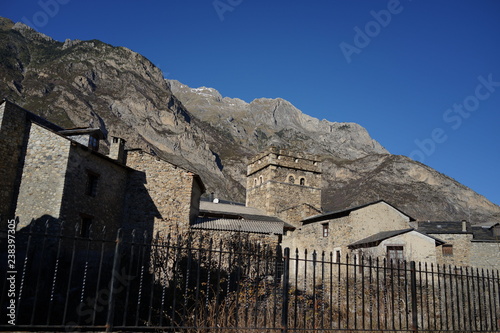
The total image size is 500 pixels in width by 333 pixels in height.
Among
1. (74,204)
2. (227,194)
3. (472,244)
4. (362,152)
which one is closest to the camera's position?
(74,204)

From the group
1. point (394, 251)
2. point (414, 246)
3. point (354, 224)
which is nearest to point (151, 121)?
point (354, 224)

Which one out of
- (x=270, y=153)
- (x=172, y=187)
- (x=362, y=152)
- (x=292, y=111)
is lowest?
(x=172, y=187)

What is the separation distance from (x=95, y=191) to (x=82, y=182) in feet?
3.55

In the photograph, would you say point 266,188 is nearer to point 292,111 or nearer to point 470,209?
point 470,209

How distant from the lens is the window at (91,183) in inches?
686

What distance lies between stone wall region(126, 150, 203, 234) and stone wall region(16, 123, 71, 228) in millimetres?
4919

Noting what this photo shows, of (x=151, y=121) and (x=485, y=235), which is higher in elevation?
(x=151, y=121)

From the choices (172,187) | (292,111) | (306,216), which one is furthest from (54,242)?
(292,111)

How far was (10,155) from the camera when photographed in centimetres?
1573

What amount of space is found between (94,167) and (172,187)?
4281mm

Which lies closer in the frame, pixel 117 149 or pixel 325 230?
pixel 117 149

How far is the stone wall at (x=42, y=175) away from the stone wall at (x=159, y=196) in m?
4.92

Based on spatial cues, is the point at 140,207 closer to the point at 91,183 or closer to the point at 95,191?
the point at 95,191

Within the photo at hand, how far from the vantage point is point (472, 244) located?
1277 inches
